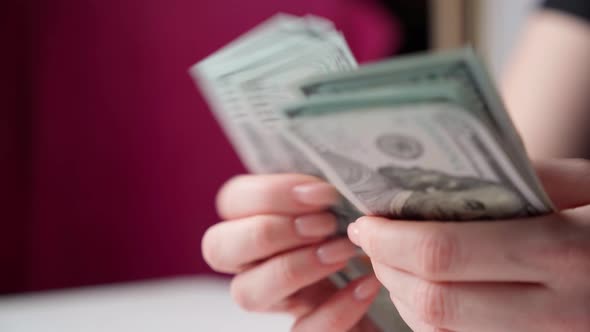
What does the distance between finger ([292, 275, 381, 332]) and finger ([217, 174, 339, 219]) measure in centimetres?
7

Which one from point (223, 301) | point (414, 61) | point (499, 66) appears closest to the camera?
point (414, 61)

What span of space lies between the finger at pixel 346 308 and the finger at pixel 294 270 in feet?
0.06

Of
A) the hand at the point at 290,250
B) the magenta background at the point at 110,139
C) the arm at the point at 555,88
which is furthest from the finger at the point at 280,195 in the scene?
the magenta background at the point at 110,139

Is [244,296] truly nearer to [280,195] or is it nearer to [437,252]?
[280,195]

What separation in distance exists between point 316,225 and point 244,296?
9 centimetres

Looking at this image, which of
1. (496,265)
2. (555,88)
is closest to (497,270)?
(496,265)

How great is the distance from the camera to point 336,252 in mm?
447

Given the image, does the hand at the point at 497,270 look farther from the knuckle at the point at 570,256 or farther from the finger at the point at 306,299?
the finger at the point at 306,299

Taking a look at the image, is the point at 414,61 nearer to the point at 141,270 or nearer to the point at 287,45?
the point at 287,45

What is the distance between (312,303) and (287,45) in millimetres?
223

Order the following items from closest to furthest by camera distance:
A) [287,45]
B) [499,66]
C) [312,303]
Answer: [287,45]
[312,303]
[499,66]

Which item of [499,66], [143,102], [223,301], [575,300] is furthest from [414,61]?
[499,66]

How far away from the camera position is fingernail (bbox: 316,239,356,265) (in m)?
0.44

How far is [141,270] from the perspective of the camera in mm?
1220
